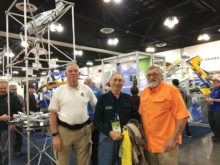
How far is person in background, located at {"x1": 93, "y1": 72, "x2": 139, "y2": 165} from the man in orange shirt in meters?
0.20

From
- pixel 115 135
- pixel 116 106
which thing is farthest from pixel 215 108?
pixel 115 135

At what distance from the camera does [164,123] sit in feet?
5.75

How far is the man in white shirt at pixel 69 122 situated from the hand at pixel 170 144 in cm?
89

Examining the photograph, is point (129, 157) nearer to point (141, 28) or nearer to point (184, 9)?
point (184, 9)

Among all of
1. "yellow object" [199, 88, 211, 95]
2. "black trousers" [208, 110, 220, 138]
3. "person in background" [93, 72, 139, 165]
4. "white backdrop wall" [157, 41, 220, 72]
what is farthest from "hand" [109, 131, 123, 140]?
"white backdrop wall" [157, 41, 220, 72]

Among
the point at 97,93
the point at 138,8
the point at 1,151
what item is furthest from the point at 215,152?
the point at 138,8

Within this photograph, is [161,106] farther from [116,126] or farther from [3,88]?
[3,88]

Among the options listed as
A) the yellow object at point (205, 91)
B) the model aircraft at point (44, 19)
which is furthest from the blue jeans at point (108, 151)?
the yellow object at point (205, 91)

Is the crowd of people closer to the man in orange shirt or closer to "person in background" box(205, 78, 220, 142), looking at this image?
the man in orange shirt

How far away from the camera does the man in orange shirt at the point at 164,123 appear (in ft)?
5.50

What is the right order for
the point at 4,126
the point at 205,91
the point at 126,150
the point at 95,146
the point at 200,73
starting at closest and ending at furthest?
the point at 126,150, the point at 4,126, the point at 95,146, the point at 200,73, the point at 205,91

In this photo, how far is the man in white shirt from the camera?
6.35 feet

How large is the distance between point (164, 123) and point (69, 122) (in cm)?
100

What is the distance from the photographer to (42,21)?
257cm
